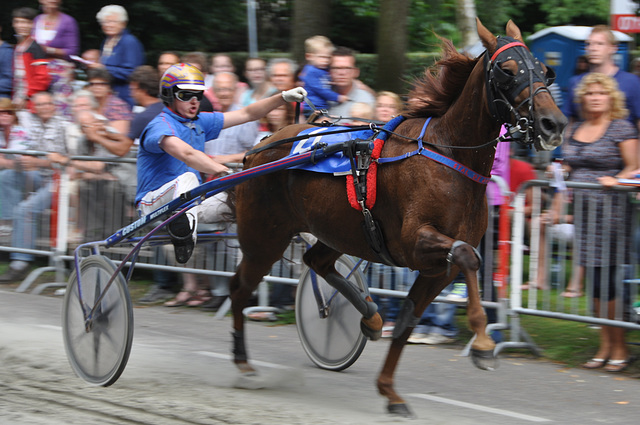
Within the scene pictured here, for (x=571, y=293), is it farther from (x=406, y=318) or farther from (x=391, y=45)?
(x=391, y=45)

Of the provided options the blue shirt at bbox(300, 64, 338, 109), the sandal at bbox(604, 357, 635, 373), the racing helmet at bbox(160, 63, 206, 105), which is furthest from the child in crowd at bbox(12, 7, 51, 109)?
the sandal at bbox(604, 357, 635, 373)

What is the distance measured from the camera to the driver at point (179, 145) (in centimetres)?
608

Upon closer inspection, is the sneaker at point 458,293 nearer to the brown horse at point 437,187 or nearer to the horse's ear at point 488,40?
the brown horse at point 437,187

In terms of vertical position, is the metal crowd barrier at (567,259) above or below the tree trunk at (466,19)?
below

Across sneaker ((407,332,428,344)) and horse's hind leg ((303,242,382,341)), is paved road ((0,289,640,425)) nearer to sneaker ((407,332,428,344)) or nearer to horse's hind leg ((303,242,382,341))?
sneaker ((407,332,428,344))

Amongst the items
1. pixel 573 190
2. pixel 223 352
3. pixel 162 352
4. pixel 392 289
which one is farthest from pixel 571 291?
pixel 162 352

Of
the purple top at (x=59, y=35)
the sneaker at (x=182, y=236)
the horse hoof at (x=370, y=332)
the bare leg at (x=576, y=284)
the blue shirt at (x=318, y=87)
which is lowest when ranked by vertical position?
the horse hoof at (x=370, y=332)

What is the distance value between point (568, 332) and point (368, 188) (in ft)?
10.1

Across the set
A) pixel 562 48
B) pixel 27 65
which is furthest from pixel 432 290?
pixel 562 48

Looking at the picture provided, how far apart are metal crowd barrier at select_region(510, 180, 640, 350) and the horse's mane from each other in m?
1.82

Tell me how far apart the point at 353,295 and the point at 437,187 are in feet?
4.45

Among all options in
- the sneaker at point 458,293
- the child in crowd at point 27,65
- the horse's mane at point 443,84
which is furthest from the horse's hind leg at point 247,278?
the child in crowd at point 27,65

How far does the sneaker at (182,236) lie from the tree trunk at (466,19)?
931cm

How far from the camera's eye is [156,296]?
30.0ft
